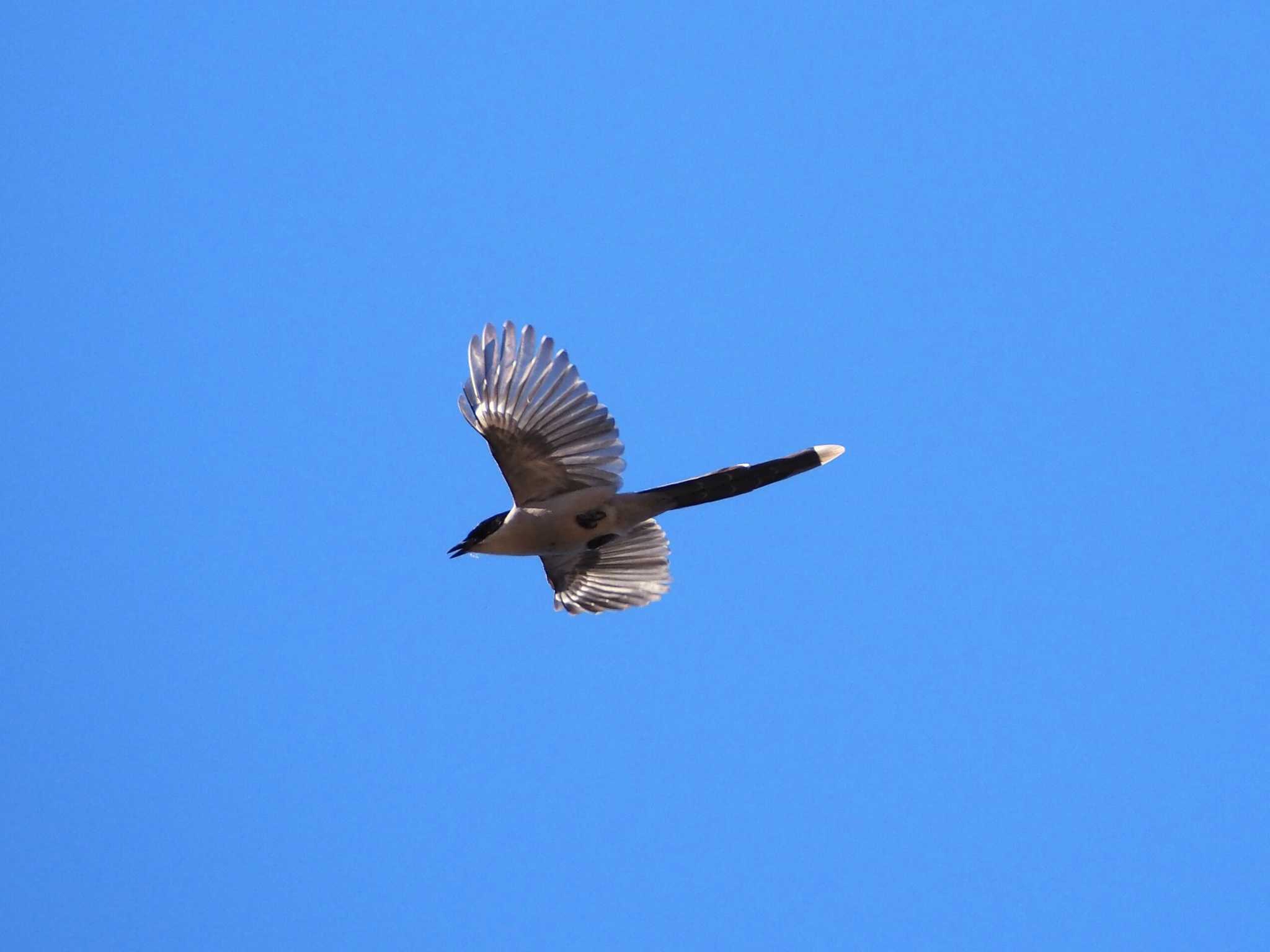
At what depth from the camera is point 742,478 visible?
29.4 ft

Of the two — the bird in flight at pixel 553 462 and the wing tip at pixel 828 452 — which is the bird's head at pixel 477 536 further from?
the wing tip at pixel 828 452

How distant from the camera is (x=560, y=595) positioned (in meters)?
10.3

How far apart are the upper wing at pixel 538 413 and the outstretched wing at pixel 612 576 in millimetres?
1026

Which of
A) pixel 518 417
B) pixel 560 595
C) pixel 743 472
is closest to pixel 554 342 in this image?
pixel 518 417

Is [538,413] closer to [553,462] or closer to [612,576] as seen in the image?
[553,462]

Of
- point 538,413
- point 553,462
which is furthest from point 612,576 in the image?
point 538,413

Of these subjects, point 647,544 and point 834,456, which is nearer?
point 834,456

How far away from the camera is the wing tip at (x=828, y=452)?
29.7ft

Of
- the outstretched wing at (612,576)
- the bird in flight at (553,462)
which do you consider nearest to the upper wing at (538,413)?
the bird in flight at (553,462)

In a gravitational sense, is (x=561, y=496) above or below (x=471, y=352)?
below

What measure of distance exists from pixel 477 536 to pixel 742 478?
6.03 ft

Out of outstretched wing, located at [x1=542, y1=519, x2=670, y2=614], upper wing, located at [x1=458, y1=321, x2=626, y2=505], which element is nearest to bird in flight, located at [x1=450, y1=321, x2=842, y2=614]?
upper wing, located at [x1=458, y1=321, x2=626, y2=505]

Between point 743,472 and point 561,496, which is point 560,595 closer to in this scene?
point 561,496

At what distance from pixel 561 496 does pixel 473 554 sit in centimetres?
73
